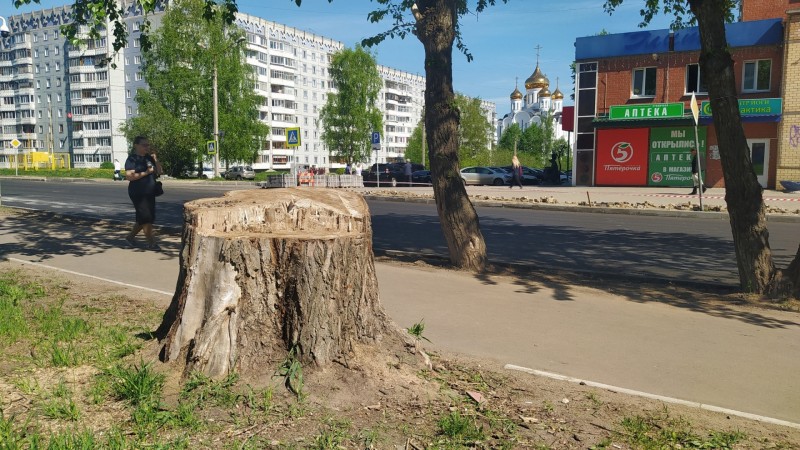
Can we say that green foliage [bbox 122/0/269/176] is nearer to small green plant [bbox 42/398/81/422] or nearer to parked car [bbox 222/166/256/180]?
parked car [bbox 222/166/256/180]

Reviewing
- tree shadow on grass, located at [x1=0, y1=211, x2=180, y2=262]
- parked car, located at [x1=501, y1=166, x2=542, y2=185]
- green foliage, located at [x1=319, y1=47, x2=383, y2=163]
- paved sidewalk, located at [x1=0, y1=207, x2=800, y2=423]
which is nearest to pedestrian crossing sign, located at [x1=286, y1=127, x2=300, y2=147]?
parked car, located at [x1=501, y1=166, x2=542, y2=185]

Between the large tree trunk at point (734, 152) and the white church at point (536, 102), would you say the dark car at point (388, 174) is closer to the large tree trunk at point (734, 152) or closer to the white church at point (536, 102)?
the large tree trunk at point (734, 152)

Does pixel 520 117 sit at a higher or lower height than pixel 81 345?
higher

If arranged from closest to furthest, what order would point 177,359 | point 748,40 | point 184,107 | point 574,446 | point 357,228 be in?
point 574,446, point 177,359, point 357,228, point 748,40, point 184,107

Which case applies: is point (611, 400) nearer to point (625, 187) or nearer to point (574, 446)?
point (574, 446)

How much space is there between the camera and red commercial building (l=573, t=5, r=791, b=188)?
2883 centimetres

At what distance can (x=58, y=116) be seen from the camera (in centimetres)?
9988

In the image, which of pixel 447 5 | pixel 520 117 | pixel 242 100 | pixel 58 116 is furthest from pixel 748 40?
pixel 58 116

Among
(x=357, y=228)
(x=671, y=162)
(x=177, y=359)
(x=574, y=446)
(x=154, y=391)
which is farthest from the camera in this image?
(x=671, y=162)

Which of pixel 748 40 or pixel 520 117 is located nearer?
pixel 748 40

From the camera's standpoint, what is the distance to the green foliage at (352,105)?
73688 millimetres

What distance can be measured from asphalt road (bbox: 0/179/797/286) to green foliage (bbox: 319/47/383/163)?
2225 inches

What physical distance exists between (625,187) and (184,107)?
121 feet

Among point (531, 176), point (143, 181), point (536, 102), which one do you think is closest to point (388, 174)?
point (531, 176)
